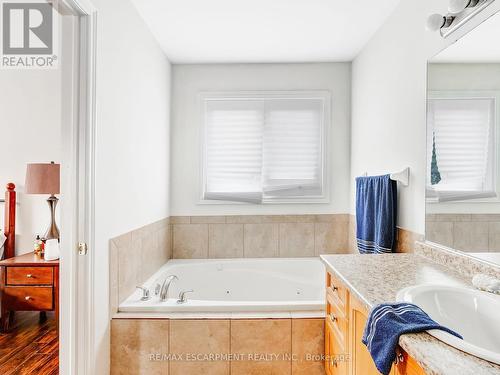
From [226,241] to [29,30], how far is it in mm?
2313

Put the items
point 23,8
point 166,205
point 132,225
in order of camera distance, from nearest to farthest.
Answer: point 23,8 → point 132,225 → point 166,205

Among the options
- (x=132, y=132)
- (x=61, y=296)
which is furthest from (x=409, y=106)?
(x=61, y=296)

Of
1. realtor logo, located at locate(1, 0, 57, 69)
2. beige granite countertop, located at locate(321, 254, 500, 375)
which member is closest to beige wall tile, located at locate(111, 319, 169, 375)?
beige granite countertop, located at locate(321, 254, 500, 375)

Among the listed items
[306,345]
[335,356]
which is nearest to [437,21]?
[335,356]

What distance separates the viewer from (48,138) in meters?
3.03

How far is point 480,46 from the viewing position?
1.49m

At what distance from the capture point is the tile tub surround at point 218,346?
2041mm

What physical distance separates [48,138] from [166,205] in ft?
3.94

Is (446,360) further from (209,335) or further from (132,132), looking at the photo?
(132,132)

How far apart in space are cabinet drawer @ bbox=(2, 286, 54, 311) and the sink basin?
254 cm

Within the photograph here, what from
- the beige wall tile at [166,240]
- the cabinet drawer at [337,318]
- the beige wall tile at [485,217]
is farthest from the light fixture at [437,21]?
the beige wall tile at [166,240]

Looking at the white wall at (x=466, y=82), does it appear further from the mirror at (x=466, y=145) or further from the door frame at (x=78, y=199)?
the door frame at (x=78, y=199)

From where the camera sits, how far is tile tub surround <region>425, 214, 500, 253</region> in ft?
4.71

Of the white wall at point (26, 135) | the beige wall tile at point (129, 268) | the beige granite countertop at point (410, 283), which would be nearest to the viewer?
the beige granite countertop at point (410, 283)
